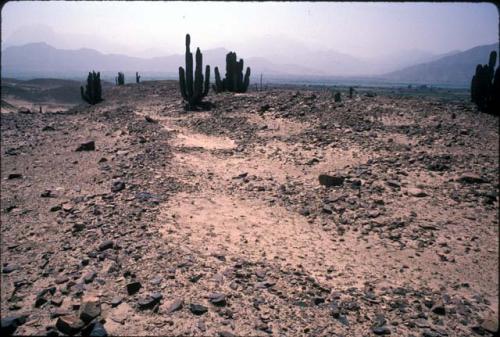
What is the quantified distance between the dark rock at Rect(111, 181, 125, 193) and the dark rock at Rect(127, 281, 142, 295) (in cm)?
382

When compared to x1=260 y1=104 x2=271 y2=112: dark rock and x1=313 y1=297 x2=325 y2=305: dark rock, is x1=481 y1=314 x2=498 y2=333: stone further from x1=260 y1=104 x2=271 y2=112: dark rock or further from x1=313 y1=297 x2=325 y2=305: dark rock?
x1=260 y1=104 x2=271 y2=112: dark rock

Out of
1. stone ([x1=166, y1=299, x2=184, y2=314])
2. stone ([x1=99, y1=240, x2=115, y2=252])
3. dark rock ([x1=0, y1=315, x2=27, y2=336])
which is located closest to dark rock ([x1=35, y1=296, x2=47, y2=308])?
dark rock ([x1=0, y1=315, x2=27, y2=336])

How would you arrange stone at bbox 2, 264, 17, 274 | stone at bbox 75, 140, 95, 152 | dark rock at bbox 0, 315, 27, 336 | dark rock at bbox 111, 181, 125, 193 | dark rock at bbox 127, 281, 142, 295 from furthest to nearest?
stone at bbox 75, 140, 95, 152 < dark rock at bbox 111, 181, 125, 193 < stone at bbox 2, 264, 17, 274 < dark rock at bbox 127, 281, 142, 295 < dark rock at bbox 0, 315, 27, 336

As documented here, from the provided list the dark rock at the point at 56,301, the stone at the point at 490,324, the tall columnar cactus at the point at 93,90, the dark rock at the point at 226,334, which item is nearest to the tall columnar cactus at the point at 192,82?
the tall columnar cactus at the point at 93,90

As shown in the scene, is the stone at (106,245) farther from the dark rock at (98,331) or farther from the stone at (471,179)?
the stone at (471,179)

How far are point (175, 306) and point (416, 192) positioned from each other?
573cm

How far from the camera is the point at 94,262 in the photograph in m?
4.98

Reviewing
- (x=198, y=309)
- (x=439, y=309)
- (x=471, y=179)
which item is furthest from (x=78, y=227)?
(x=471, y=179)

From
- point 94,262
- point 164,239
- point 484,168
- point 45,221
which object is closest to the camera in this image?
point 94,262

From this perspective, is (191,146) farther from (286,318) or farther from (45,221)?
(286,318)

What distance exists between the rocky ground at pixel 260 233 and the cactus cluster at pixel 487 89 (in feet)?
13.4

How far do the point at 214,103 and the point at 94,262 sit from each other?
1475 cm

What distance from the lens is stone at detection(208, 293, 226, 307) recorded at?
4148mm

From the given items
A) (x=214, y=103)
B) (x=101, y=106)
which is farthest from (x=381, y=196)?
(x=101, y=106)
